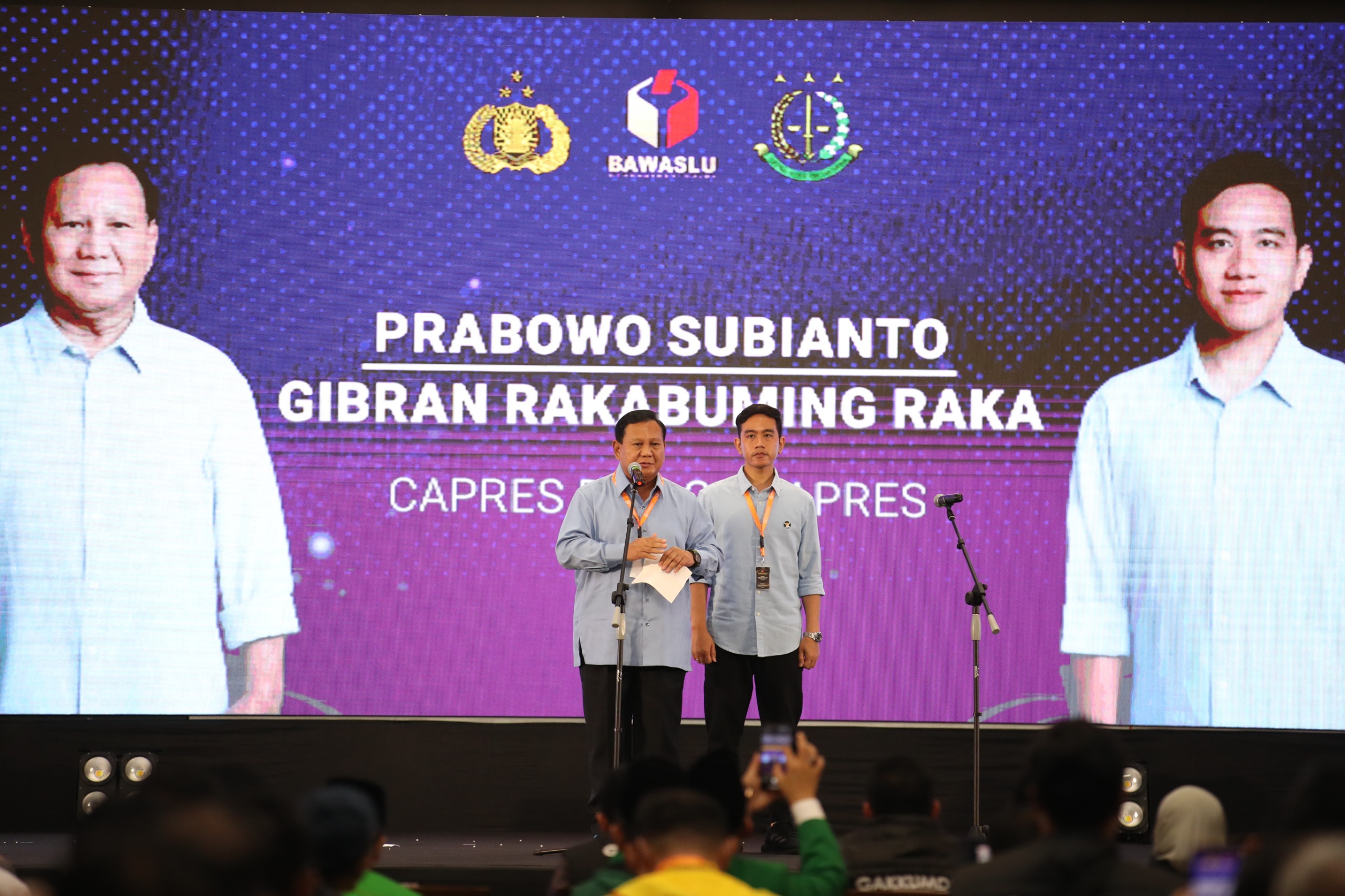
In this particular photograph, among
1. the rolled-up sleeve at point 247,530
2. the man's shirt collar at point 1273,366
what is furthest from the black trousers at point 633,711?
the man's shirt collar at point 1273,366

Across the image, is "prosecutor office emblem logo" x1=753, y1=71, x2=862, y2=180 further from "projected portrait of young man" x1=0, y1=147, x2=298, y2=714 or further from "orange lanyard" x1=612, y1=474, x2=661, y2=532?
"projected portrait of young man" x1=0, y1=147, x2=298, y2=714

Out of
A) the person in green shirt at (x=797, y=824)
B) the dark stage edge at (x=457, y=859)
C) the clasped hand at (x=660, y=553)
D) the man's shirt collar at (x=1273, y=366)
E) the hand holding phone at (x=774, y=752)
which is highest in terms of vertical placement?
the man's shirt collar at (x=1273, y=366)

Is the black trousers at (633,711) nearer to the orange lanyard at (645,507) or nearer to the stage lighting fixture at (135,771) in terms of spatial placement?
the orange lanyard at (645,507)

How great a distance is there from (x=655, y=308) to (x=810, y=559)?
1.30 m

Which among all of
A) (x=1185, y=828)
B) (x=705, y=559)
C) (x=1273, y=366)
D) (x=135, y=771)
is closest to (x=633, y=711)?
Answer: (x=705, y=559)

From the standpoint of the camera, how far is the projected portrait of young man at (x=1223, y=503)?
563 centimetres

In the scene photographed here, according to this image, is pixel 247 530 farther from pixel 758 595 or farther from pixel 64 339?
pixel 758 595

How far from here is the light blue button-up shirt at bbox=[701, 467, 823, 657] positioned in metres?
5.23

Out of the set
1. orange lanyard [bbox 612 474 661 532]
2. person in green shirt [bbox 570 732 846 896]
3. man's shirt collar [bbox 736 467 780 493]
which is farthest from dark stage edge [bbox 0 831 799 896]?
person in green shirt [bbox 570 732 846 896]

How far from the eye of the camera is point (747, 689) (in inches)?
206

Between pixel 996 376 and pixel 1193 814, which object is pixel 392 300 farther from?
pixel 1193 814

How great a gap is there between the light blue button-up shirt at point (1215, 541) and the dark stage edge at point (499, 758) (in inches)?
7.0

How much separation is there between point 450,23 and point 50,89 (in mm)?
1751

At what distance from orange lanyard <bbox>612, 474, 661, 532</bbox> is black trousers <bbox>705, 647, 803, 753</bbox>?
64cm
